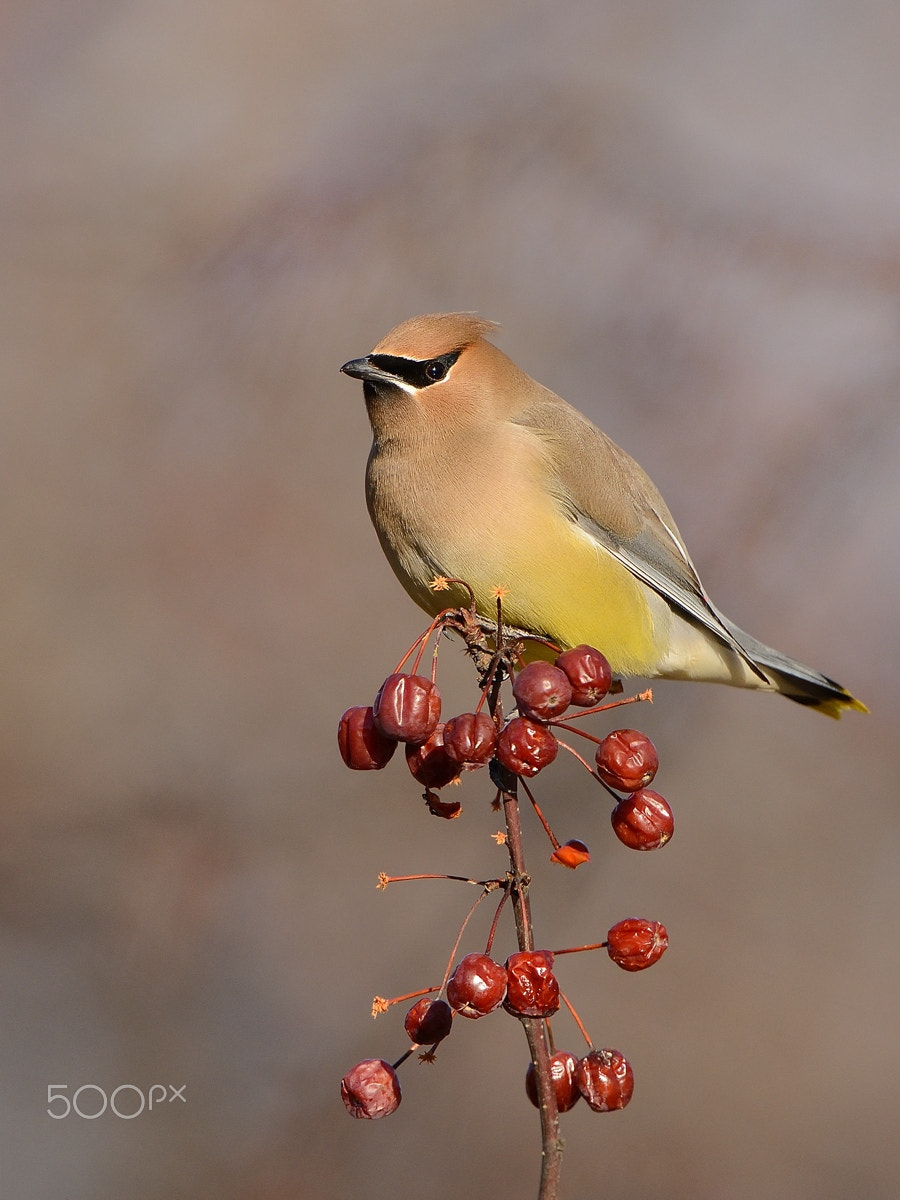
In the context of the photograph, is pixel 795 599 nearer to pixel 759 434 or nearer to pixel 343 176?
pixel 759 434

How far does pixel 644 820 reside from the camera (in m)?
2.17

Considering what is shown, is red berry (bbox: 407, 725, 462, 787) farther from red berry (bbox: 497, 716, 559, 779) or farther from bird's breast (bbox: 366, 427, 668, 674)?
bird's breast (bbox: 366, 427, 668, 674)

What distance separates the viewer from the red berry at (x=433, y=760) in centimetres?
222

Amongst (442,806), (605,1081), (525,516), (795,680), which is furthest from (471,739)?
(795,680)

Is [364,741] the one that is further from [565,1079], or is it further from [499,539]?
[499,539]

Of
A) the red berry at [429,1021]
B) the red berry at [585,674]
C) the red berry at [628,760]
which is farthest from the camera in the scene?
the red berry at [585,674]

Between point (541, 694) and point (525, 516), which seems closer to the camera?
point (541, 694)

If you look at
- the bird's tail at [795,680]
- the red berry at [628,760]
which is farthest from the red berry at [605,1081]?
the bird's tail at [795,680]

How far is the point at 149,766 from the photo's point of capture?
4.45 meters

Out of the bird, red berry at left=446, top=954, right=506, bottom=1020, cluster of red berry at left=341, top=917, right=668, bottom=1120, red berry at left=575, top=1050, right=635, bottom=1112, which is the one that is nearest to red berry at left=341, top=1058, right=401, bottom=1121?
cluster of red berry at left=341, top=917, right=668, bottom=1120

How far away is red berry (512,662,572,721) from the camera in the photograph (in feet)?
6.99

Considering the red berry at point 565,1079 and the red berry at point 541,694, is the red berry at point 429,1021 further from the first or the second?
the red berry at point 541,694

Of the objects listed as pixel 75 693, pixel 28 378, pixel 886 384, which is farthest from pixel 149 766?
pixel 886 384

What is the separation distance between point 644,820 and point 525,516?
1.40 m
